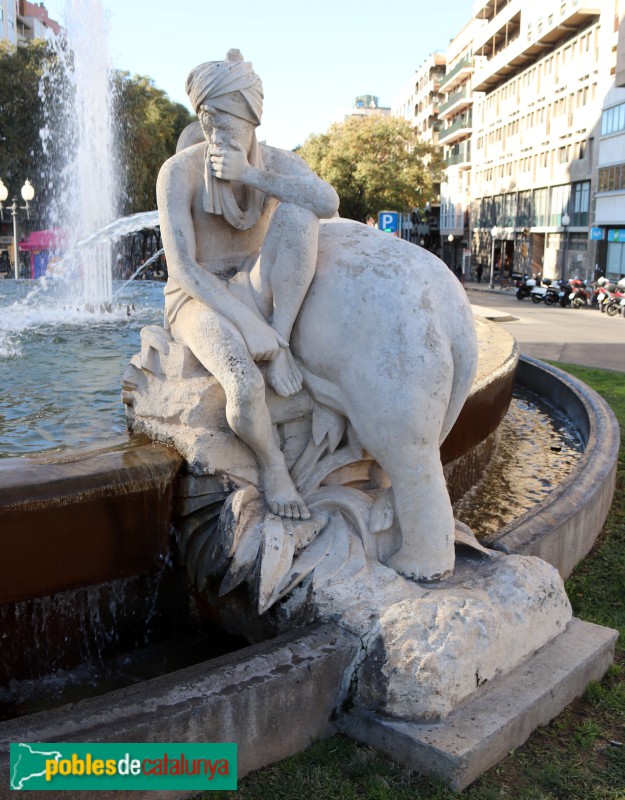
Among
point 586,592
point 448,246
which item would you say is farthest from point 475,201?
point 586,592

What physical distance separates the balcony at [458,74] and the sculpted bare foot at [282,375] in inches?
2336

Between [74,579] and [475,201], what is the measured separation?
182 feet

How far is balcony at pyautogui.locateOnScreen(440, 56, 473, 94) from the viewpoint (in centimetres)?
5815

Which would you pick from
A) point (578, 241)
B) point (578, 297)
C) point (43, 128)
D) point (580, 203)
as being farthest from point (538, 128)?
point (43, 128)

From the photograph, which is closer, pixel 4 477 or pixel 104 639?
pixel 4 477

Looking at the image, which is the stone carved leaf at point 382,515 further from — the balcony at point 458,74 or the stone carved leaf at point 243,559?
the balcony at point 458,74

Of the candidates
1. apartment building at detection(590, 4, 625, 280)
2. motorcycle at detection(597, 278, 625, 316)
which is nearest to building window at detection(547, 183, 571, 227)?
apartment building at detection(590, 4, 625, 280)

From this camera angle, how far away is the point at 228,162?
3197mm

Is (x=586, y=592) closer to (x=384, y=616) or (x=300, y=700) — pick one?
(x=384, y=616)

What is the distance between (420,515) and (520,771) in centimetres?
92

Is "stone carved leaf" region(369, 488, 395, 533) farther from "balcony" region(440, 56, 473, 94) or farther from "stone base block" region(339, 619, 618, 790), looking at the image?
"balcony" region(440, 56, 473, 94)

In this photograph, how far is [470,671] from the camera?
2805 mm

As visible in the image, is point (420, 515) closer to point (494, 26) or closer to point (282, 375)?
point (282, 375)

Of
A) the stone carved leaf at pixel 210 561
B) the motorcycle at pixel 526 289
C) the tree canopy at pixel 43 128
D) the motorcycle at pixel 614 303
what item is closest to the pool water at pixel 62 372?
the stone carved leaf at pixel 210 561
